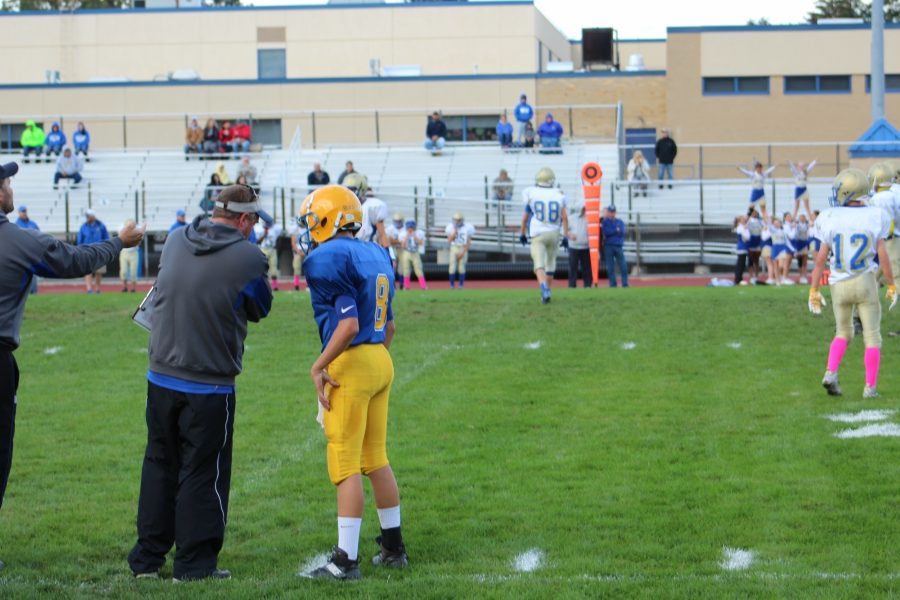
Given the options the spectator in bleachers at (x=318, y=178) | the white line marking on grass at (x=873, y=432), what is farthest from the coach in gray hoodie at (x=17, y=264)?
the spectator in bleachers at (x=318, y=178)

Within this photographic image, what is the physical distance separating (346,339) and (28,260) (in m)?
1.56

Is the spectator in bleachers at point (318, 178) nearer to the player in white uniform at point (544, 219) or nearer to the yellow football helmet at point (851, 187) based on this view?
the player in white uniform at point (544, 219)

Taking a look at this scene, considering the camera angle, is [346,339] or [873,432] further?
[873,432]

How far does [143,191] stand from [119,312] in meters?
13.9

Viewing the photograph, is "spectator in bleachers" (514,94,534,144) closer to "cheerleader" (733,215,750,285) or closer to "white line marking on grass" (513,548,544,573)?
"cheerleader" (733,215,750,285)

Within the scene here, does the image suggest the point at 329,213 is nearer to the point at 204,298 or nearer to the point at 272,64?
the point at 204,298

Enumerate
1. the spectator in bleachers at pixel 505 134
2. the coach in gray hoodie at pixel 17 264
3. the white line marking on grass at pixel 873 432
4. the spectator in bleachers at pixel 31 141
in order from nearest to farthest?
the coach in gray hoodie at pixel 17 264 < the white line marking on grass at pixel 873 432 < the spectator in bleachers at pixel 505 134 < the spectator in bleachers at pixel 31 141

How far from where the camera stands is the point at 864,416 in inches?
379

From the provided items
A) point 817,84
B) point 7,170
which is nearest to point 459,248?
point 817,84

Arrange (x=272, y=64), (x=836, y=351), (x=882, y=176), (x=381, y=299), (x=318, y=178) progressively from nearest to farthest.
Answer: (x=381, y=299) < (x=836, y=351) < (x=882, y=176) < (x=318, y=178) < (x=272, y=64)

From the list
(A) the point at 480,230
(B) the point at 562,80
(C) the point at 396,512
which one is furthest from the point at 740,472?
(B) the point at 562,80

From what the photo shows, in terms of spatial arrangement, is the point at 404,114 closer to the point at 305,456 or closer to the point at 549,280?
the point at 549,280

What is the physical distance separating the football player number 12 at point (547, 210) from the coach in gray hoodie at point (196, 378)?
12.0 meters

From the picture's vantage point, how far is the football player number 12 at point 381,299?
592 cm
